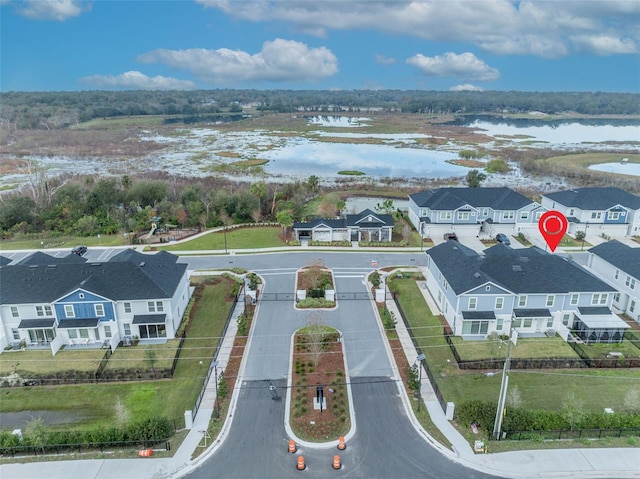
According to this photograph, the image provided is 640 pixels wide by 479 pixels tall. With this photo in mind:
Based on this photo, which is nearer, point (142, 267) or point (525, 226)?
point (142, 267)

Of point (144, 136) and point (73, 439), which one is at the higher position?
point (144, 136)

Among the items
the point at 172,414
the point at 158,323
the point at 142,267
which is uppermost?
the point at 142,267

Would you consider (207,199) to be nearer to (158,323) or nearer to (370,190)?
(370,190)

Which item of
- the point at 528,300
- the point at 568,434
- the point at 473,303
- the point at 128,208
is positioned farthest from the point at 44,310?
the point at 128,208

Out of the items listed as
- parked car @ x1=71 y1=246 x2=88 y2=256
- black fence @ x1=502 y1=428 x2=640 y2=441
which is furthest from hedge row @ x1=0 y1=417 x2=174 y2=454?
parked car @ x1=71 y1=246 x2=88 y2=256

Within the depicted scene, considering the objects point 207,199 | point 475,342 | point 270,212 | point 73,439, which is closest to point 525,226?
point 475,342

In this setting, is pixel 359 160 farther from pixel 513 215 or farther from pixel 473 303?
pixel 473 303

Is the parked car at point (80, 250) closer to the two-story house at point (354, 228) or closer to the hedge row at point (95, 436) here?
the two-story house at point (354, 228)

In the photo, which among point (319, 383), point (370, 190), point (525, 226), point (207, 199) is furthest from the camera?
point (370, 190)
